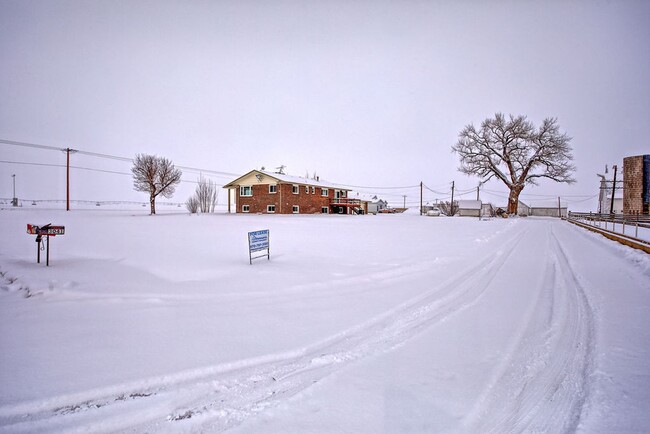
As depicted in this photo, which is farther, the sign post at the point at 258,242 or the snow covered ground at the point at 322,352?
the sign post at the point at 258,242

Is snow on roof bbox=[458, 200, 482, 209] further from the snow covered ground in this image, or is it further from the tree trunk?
the snow covered ground

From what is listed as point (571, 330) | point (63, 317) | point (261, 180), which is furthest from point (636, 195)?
point (63, 317)

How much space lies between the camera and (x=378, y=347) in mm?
3639

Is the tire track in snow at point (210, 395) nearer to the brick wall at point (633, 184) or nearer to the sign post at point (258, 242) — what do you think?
the sign post at point (258, 242)

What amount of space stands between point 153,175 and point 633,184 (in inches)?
2419

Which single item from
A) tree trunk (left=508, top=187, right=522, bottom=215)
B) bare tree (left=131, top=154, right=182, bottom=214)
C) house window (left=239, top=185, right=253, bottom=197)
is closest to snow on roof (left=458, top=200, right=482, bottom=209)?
tree trunk (left=508, top=187, right=522, bottom=215)

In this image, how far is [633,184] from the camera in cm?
3275

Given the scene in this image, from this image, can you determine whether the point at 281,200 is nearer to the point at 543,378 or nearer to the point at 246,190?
the point at 246,190

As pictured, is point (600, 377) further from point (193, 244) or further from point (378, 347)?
point (193, 244)

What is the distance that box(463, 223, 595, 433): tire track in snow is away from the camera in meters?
2.36

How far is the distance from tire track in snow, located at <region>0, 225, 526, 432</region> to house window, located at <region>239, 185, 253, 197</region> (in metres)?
37.9

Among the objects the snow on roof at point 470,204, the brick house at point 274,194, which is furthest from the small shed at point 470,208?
the brick house at point 274,194

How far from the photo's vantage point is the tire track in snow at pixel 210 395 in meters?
2.37

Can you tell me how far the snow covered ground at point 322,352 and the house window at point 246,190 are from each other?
109 feet
